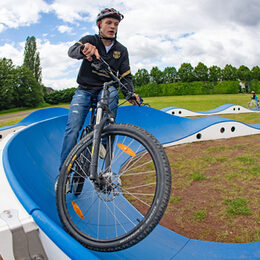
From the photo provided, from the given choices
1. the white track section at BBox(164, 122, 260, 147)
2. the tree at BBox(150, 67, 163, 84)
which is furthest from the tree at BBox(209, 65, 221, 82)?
the white track section at BBox(164, 122, 260, 147)

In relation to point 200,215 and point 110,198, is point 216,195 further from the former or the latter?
point 110,198

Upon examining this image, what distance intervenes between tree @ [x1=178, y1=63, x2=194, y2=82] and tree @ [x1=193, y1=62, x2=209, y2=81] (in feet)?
7.22

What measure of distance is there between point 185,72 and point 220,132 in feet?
244

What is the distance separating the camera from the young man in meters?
2.38

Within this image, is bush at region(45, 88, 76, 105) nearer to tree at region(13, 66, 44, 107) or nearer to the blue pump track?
tree at region(13, 66, 44, 107)

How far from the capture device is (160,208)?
1.37 meters

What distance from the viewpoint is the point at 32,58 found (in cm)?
5616

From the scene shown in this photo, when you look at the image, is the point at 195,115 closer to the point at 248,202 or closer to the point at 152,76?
the point at 248,202

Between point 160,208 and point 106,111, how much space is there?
97cm

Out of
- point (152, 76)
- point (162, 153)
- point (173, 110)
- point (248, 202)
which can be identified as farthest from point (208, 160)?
point (152, 76)

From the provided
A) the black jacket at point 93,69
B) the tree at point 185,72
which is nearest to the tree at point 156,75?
the tree at point 185,72

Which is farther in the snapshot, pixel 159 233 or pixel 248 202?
pixel 248 202

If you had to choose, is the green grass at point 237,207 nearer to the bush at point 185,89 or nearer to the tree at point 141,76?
the bush at point 185,89

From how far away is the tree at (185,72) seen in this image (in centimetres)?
7644
